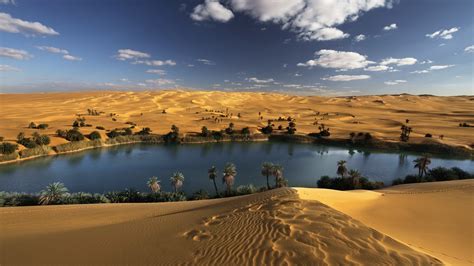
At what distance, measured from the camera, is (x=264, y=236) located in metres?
8.62

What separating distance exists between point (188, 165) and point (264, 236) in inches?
1419

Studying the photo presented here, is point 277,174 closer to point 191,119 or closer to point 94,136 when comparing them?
point 94,136

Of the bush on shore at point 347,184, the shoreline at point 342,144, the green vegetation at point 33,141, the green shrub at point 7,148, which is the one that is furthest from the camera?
the shoreline at point 342,144

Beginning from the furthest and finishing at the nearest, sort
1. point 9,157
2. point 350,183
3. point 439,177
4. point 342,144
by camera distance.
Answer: point 342,144, point 9,157, point 439,177, point 350,183

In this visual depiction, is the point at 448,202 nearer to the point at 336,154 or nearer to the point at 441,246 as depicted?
the point at 441,246

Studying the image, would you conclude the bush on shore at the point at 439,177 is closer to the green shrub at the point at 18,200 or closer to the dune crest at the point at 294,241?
the dune crest at the point at 294,241

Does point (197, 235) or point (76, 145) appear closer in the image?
point (197, 235)

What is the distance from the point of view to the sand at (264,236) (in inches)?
296

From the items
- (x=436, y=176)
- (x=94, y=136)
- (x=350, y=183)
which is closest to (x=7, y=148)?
(x=94, y=136)

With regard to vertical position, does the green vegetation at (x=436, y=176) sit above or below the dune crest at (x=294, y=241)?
below

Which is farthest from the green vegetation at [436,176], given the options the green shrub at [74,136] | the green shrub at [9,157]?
the green shrub at [74,136]

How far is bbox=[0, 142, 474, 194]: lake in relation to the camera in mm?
34562

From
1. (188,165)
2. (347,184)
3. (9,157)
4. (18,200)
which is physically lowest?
(188,165)

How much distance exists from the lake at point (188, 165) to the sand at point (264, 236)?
794 inches
